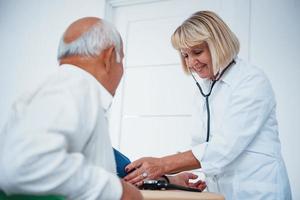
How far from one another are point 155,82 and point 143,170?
1.63 m

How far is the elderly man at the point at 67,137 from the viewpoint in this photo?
602 millimetres

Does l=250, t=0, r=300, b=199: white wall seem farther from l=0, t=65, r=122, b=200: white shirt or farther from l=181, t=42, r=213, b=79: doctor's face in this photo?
l=0, t=65, r=122, b=200: white shirt

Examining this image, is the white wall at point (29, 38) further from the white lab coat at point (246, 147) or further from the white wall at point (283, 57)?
the white lab coat at point (246, 147)

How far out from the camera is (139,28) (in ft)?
9.88

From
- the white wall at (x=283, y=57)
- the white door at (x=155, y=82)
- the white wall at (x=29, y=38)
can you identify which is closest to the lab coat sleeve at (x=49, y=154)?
the white wall at (x=283, y=57)

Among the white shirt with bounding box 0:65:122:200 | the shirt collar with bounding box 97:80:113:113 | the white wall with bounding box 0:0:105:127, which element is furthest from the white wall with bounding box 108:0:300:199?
the white shirt with bounding box 0:65:122:200

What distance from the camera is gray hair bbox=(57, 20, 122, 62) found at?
79 centimetres

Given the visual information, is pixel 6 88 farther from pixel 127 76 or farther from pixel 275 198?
pixel 275 198

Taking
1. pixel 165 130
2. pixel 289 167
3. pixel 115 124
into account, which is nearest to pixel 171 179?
pixel 289 167

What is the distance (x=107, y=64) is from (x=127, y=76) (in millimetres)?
2113

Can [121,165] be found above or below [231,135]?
below

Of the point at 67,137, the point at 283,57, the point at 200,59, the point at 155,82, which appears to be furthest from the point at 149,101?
the point at 67,137

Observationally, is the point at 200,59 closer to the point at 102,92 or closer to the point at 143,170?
the point at 143,170

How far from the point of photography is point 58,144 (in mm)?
610
